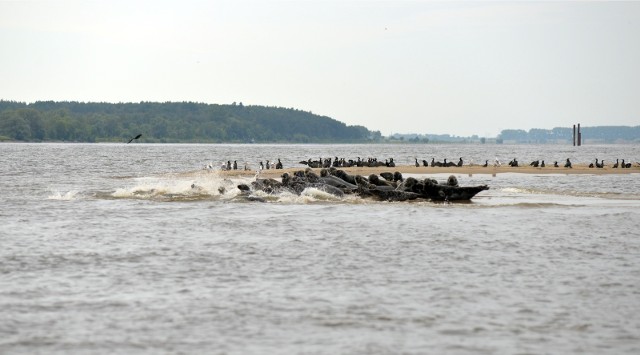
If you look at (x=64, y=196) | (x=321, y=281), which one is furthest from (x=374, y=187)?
(x=321, y=281)

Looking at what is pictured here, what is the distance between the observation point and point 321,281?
50.8ft

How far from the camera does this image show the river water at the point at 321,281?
37.9 feet

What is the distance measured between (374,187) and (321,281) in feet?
59.6

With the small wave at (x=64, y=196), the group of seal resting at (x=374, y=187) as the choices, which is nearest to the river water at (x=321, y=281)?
the group of seal resting at (x=374, y=187)

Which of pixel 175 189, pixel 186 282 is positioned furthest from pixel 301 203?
pixel 186 282

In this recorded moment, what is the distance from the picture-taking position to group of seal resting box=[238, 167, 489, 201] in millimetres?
32375

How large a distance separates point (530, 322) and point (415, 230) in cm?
1066

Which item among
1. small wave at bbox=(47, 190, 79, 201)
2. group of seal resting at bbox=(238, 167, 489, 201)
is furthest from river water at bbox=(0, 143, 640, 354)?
small wave at bbox=(47, 190, 79, 201)

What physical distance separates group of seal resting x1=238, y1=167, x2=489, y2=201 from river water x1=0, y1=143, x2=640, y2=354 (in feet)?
10.9

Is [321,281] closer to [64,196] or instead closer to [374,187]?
[374,187]

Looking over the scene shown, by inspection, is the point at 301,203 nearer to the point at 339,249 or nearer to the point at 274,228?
the point at 274,228

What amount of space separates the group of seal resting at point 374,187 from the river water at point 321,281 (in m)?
3.32

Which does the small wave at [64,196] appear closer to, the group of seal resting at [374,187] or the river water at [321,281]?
the river water at [321,281]

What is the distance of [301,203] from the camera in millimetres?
31984
